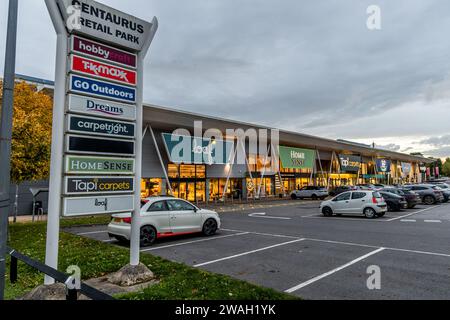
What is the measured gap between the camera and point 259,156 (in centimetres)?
3638

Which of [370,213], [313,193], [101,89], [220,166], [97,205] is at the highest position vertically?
[101,89]

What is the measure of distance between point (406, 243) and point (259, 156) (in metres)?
26.9

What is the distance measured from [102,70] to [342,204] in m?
16.0

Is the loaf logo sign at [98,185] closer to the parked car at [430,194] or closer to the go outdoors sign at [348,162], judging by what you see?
the parked car at [430,194]

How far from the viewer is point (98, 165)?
586 cm

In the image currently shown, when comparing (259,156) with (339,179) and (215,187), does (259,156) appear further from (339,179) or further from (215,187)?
(339,179)

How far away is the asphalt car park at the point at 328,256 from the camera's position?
18.6 ft

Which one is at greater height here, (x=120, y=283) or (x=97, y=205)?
(x=97, y=205)

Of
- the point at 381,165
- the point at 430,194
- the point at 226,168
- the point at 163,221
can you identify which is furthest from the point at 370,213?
the point at 381,165

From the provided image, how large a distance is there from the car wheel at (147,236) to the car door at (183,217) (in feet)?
2.43

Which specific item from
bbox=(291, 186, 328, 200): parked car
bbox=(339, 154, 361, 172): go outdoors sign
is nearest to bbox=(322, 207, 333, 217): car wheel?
bbox=(291, 186, 328, 200): parked car

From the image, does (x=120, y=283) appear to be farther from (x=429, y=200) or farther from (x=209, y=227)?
(x=429, y=200)

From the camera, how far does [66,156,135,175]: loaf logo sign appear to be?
215 inches

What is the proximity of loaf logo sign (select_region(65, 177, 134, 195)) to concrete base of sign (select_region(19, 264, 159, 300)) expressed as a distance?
5.48 feet
